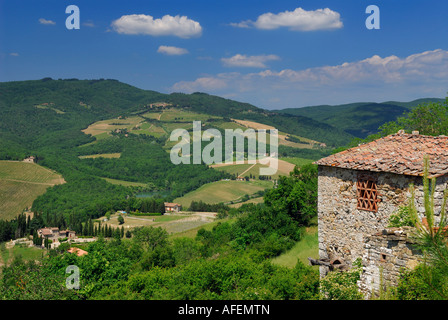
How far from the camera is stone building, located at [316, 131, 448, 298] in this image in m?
10.7

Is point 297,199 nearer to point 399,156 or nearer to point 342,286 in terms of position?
point 399,156

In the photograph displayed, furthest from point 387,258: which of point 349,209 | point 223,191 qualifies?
point 223,191

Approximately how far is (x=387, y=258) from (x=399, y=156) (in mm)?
4978

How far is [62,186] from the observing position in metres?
169

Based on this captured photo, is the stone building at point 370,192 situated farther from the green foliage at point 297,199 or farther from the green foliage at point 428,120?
the green foliage at point 428,120

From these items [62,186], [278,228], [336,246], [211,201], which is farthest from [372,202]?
[62,186]

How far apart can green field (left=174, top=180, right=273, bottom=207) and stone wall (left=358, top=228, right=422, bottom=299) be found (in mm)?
149004

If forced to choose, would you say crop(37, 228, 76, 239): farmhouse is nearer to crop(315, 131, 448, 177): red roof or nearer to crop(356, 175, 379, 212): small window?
crop(315, 131, 448, 177): red roof

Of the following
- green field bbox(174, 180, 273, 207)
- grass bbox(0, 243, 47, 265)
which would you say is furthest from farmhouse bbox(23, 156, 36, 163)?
grass bbox(0, 243, 47, 265)

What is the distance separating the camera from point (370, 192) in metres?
13.5

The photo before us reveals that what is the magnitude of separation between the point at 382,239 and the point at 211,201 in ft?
499

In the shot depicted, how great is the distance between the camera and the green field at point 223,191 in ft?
534

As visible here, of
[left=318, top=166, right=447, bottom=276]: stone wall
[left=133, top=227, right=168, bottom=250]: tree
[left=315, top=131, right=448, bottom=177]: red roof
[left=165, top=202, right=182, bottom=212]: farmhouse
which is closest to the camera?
[left=315, top=131, right=448, bottom=177]: red roof
